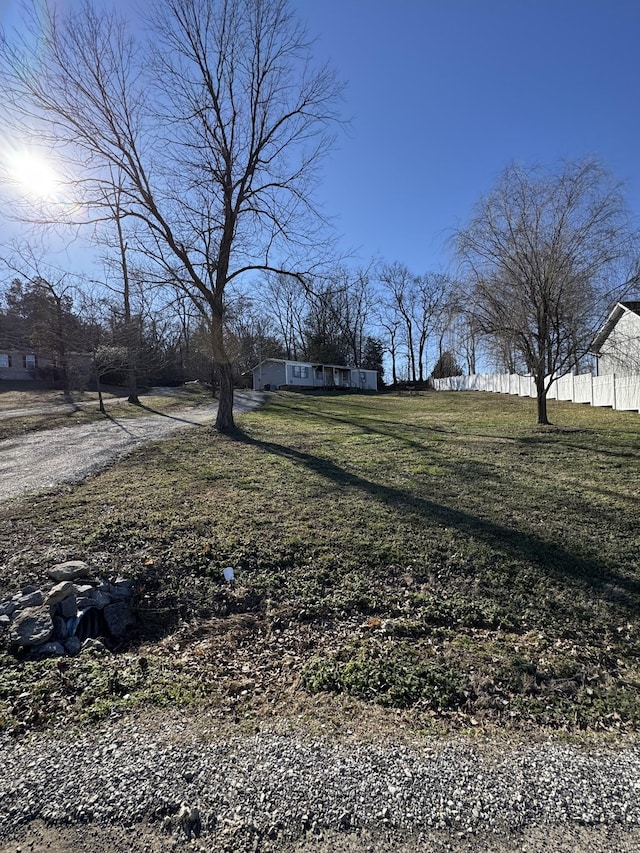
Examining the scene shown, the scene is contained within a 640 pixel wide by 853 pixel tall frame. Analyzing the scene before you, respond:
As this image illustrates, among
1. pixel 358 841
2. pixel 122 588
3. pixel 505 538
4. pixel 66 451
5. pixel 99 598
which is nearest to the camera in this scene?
pixel 358 841

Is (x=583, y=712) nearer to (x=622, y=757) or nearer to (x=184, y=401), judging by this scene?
(x=622, y=757)

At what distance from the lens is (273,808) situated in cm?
166

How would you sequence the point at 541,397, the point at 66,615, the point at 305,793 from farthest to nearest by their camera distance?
the point at 541,397
the point at 66,615
the point at 305,793

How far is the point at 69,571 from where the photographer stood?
3477mm

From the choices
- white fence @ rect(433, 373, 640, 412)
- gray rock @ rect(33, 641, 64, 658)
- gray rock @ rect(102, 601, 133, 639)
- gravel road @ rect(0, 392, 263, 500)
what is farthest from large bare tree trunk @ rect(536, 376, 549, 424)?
gray rock @ rect(33, 641, 64, 658)

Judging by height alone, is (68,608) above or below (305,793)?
above

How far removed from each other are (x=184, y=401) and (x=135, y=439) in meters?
13.0

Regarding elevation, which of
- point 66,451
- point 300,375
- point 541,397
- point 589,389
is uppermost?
point 300,375

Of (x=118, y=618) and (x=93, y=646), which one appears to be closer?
(x=93, y=646)

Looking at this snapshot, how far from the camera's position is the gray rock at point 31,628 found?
2.77m

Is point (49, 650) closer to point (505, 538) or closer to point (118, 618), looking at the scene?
point (118, 618)

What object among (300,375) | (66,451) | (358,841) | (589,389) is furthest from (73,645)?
(300,375)

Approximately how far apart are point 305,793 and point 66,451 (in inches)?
347

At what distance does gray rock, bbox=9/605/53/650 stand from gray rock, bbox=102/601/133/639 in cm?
37
